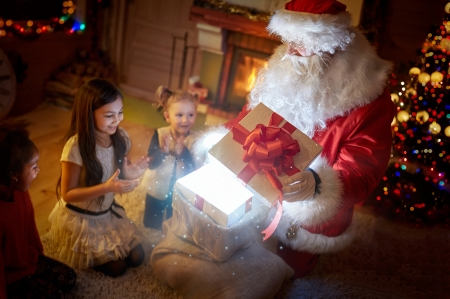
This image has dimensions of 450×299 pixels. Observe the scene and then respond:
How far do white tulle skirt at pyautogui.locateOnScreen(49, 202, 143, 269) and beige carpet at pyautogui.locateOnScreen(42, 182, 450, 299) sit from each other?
0.09m

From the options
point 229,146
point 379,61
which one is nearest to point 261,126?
point 229,146

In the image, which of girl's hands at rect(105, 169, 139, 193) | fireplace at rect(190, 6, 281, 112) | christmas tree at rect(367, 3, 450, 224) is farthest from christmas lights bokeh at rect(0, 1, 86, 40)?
christmas tree at rect(367, 3, 450, 224)

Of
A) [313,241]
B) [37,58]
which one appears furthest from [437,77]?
[37,58]

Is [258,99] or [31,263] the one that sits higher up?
[258,99]

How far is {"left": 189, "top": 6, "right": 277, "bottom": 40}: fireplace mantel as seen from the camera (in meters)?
3.35

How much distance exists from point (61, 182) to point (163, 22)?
2.95 meters

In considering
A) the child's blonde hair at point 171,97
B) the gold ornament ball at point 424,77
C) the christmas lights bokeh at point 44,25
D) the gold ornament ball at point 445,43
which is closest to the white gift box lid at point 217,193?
the child's blonde hair at point 171,97

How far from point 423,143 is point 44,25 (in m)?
3.32

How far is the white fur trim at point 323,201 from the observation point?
1.60 meters

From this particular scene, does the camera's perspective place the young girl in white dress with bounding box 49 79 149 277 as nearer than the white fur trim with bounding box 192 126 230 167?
Yes

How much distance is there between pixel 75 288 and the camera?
183 centimetres

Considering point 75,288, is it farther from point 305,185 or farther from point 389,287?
point 389,287

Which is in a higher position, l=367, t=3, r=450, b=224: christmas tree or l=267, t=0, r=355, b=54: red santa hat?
l=267, t=0, r=355, b=54: red santa hat

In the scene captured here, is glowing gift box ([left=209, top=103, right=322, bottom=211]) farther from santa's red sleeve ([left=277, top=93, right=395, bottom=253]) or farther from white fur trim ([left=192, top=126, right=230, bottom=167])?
white fur trim ([left=192, top=126, right=230, bottom=167])
